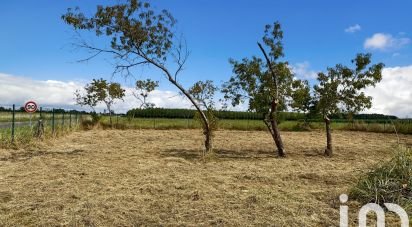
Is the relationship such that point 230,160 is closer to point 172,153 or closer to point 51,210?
point 172,153

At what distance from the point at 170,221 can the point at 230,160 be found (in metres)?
6.92

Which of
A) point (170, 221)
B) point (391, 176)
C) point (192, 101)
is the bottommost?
point (170, 221)

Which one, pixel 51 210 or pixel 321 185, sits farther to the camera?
pixel 321 185

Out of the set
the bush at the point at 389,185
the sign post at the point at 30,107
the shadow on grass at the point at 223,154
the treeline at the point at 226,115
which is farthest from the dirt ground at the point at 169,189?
the treeline at the point at 226,115

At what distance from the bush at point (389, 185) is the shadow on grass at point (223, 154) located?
6.17 meters

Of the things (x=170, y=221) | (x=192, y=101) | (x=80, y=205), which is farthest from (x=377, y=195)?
(x=192, y=101)

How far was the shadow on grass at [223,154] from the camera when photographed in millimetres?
13305

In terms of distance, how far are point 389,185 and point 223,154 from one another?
7.69 meters

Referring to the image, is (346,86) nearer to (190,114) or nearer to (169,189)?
(169,189)

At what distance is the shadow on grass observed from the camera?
43.7 ft

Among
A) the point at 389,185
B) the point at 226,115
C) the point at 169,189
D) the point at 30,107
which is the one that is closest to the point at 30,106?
the point at 30,107

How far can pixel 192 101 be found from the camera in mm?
13500

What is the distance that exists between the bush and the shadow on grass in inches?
243

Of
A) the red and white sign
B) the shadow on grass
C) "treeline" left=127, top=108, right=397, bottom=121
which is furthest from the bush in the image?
"treeline" left=127, top=108, right=397, bottom=121
